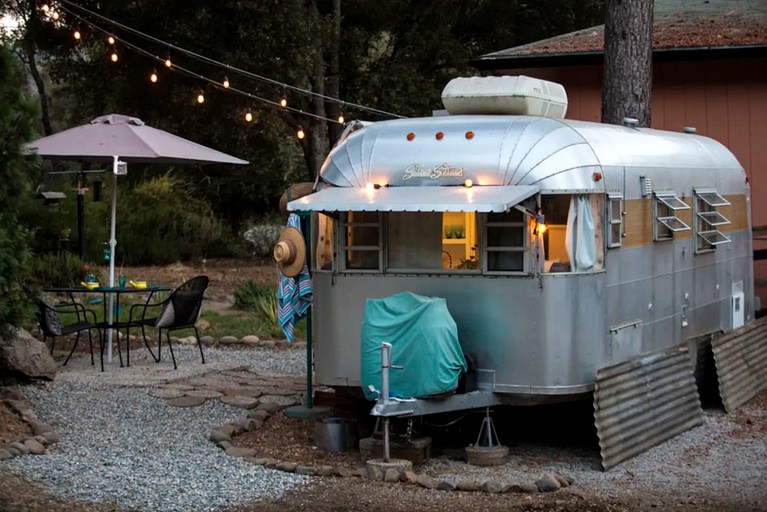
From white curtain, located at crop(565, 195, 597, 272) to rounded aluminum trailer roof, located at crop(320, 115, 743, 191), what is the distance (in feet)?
0.46

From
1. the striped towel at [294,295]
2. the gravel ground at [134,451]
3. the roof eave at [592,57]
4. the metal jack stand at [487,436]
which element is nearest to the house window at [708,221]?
the metal jack stand at [487,436]

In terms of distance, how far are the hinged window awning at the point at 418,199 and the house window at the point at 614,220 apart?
83cm

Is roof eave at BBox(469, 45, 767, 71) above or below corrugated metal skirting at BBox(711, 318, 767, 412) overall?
above

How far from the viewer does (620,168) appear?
9125 mm

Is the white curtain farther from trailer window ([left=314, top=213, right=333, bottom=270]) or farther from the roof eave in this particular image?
the roof eave

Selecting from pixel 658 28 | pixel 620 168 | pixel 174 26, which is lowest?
pixel 620 168

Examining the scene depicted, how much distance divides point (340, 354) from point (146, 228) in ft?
47.3

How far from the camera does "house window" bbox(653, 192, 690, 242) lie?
383 inches

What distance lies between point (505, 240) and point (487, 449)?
5.02 ft

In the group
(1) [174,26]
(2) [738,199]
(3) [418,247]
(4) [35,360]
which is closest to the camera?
(3) [418,247]

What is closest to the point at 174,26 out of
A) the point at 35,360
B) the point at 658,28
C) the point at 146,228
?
the point at 146,228

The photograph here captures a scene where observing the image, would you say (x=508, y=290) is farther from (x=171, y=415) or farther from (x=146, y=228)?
(x=146, y=228)

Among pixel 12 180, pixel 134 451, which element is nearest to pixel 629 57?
pixel 12 180

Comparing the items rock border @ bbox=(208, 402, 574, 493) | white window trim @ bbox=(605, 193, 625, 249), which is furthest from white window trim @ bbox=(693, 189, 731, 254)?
rock border @ bbox=(208, 402, 574, 493)
